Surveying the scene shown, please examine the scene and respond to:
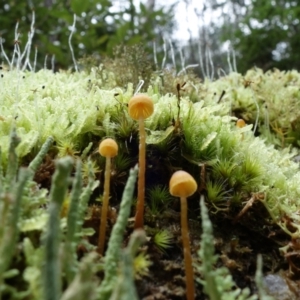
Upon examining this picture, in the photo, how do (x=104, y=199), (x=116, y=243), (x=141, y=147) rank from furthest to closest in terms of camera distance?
(x=141, y=147)
(x=104, y=199)
(x=116, y=243)

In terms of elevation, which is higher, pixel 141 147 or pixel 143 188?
pixel 141 147

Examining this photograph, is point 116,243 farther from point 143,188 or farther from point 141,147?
point 141,147

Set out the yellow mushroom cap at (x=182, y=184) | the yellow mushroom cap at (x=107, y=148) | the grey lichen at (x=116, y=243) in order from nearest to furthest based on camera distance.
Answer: the grey lichen at (x=116, y=243), the yellow mushroom cap at (x=182, y=184), the yellow mushroom cap at (x=107, y=148)

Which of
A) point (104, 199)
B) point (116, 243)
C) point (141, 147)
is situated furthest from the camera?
point (141, 147)

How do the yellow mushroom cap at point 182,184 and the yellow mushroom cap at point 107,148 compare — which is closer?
the yellow mushroom cap at point 182,184

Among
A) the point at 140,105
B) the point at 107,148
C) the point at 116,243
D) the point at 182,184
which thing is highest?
the point at 140,105

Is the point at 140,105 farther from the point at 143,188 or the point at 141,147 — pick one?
the point at 143,188

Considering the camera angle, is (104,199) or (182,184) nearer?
(182,184)

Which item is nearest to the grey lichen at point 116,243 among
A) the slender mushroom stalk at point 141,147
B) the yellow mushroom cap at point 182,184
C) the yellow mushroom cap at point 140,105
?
the yellow mushroom cap at point 182,184

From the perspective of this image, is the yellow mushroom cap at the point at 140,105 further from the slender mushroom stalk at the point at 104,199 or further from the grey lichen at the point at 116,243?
the grey lichen at the point at 116,243

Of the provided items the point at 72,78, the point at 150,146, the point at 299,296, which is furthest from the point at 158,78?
the point at 299,296

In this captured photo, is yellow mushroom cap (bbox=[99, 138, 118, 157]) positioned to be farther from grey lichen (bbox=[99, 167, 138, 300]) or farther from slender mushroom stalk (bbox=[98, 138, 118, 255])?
grey lichen (bbox=[99, 167, 138, 300])

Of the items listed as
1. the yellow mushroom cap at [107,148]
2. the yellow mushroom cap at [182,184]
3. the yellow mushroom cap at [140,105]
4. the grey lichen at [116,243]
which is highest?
the yellow mushroom cap at [140,105]

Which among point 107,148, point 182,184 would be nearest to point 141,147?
point 107,148
